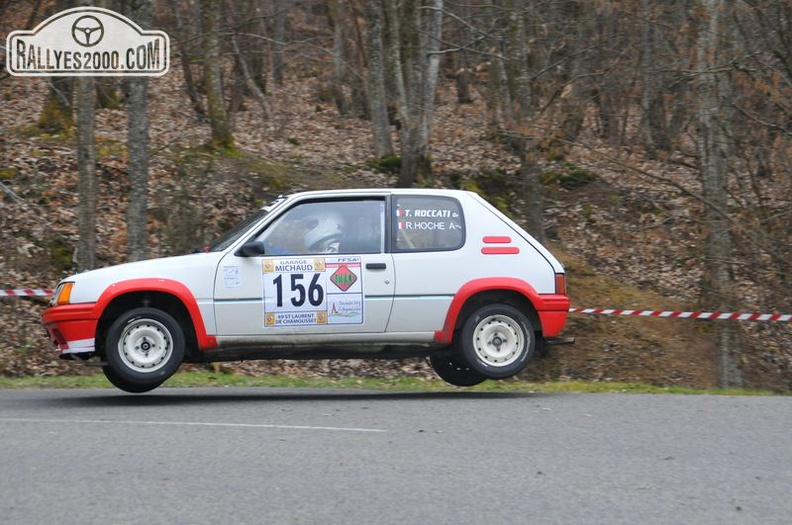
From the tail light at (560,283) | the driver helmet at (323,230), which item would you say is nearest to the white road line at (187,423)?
the driver helmet at (323,230)

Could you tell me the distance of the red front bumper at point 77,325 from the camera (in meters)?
10.2

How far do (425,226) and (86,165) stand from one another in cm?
729

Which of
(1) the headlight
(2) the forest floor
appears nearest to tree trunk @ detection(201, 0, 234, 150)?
(2) the forest floor

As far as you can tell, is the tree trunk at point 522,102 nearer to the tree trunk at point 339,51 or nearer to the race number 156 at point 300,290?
the race number 156 at point 300,290

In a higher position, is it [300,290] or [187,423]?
[300,290]

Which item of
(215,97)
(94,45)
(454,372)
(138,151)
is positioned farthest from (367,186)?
(454,372)

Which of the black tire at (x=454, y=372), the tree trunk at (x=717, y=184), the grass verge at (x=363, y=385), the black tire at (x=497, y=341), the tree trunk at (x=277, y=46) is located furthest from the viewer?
the tree trunk at (x=277, y=46)

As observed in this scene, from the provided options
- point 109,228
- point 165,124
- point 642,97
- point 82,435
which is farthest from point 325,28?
point 82,435

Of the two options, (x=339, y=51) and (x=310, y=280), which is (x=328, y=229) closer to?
(x=310, y=280)

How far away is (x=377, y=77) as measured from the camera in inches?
978

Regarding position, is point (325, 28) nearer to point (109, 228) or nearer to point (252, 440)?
point (109, 228)

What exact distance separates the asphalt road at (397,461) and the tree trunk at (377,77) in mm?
14871

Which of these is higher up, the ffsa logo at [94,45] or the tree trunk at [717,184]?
the ffsa logo at [94,45]

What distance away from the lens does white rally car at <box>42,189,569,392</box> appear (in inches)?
407
